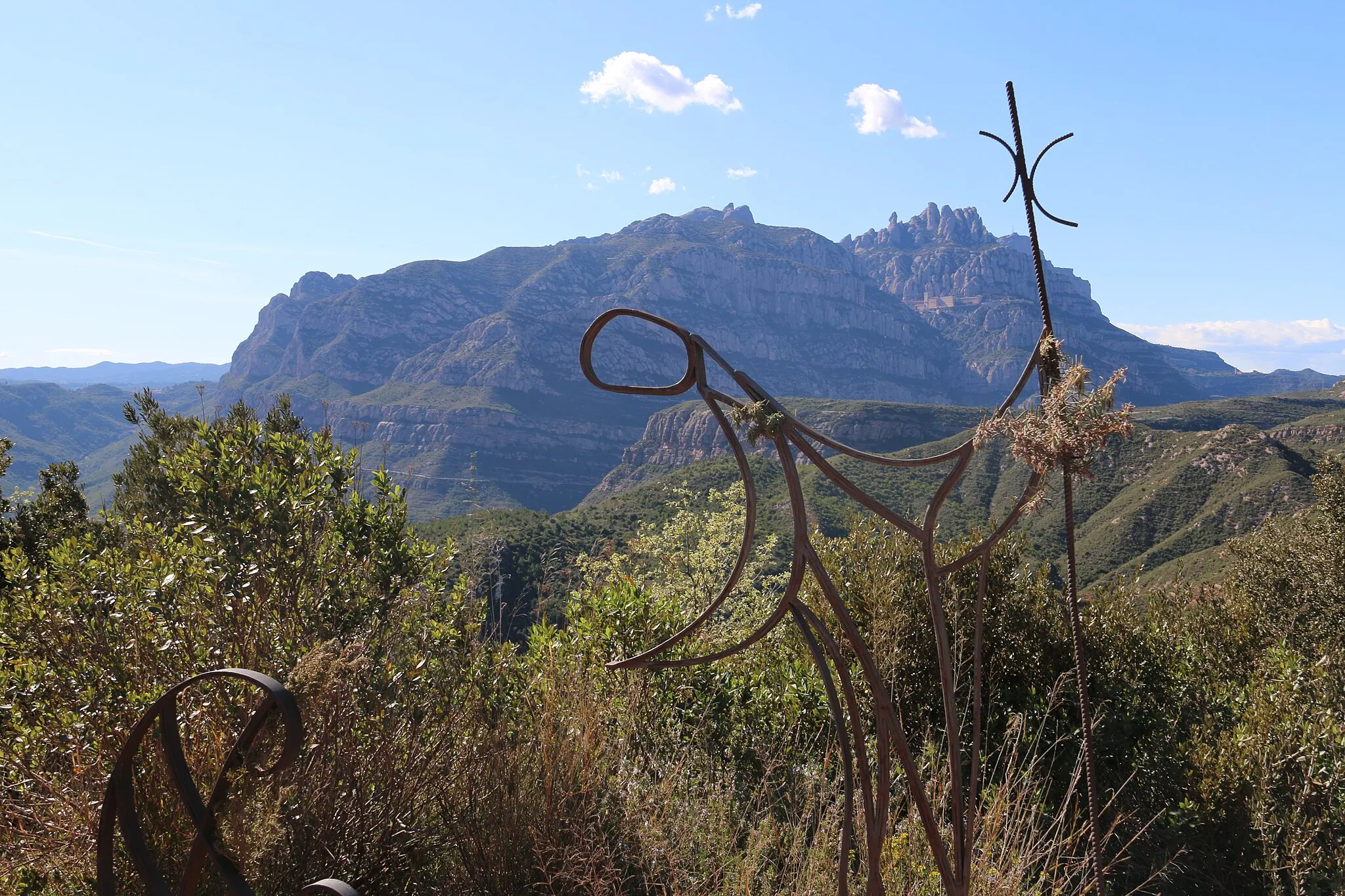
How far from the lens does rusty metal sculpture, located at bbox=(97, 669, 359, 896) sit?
47.3 inches

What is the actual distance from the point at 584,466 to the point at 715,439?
2747 cm

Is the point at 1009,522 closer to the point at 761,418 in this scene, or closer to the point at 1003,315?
the point at 761,418

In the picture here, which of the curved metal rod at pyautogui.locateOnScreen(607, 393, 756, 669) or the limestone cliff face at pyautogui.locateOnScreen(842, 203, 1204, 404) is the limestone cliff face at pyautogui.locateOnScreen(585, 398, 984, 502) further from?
the curved metal rod at pyautogui.locateOnScreen(607, 393, 756, 669)

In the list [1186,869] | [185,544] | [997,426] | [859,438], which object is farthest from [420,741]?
[859,438]

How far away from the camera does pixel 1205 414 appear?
2422 inches

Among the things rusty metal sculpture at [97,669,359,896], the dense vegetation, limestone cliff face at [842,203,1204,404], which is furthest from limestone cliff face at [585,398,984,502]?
rusty metal sculpture at [97,669,359,896]

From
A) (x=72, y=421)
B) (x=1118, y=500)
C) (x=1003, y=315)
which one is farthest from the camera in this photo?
(x=1003, y=315)

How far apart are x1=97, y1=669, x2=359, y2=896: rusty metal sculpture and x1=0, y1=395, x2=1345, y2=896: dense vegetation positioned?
247mm

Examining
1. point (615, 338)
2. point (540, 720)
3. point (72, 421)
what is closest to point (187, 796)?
point (540, 720)

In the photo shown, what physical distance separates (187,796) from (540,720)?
2.13 meters

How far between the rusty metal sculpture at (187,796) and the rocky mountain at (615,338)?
242 ft

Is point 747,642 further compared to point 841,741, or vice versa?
point 841,741

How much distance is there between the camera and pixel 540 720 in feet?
10.8

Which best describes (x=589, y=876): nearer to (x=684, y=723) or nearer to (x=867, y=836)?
(x=867, y=836)
